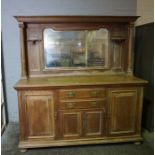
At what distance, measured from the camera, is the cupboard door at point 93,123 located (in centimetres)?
231

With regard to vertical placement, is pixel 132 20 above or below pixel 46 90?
above

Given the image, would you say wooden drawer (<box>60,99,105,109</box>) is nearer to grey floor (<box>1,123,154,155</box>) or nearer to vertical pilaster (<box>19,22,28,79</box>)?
grey floor (<box>1,123,154,155</box>)

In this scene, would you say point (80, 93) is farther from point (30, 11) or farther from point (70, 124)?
point (30, 11)

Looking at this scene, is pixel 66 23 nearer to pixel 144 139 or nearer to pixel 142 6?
pixel 142 6

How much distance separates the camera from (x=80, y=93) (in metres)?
2.25

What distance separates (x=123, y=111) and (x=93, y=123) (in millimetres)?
402

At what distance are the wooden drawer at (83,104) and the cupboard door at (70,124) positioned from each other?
0.08m

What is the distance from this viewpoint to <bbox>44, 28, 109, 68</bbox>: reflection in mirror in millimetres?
2672

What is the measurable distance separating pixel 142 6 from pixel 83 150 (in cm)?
222

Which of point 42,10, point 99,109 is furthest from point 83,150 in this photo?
point 42,10

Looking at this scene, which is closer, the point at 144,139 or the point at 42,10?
the point at 144,139

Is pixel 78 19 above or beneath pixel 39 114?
above

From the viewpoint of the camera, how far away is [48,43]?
2.67 meters

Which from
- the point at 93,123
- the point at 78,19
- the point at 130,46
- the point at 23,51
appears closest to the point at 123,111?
the point at 93,123
